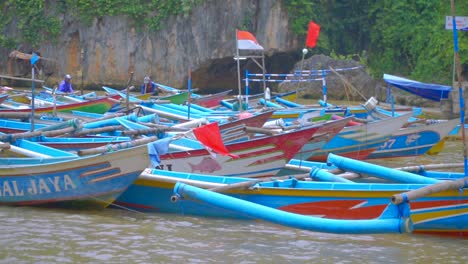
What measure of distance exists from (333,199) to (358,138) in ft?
17.9

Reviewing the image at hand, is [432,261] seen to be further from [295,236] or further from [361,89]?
[361,89]

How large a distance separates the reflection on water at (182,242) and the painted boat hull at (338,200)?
143 millimetres

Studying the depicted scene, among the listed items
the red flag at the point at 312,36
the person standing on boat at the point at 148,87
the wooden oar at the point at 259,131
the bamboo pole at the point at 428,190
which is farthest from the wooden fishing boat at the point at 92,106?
the bamboo pole at the point at 428,190

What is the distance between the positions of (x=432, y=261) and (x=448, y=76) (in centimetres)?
2017

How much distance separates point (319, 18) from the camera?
3162 cm

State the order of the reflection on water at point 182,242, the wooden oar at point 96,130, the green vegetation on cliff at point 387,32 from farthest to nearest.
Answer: the green vegetation on cliff at point 387,32 → the wooden oar at point 96,130 → the reflection on water at point 182,242

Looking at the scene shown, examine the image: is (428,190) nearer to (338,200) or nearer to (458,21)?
(338,200)

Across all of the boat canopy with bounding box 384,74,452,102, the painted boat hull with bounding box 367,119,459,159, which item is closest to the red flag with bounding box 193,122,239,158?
the painted boat hull with bounding box 367,119,459,159

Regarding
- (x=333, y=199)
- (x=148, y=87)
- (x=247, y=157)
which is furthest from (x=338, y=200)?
(x=148, y=87)

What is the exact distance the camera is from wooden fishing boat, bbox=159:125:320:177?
10375 millimetres

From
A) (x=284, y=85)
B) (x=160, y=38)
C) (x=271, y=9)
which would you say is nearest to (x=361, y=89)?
(x=284, y=85)

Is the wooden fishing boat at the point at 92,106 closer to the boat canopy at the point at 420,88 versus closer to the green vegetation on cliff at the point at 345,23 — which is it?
the boat canopy at the point at 420,88

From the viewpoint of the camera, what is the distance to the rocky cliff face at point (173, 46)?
2986cm

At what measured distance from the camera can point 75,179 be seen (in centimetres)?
909
